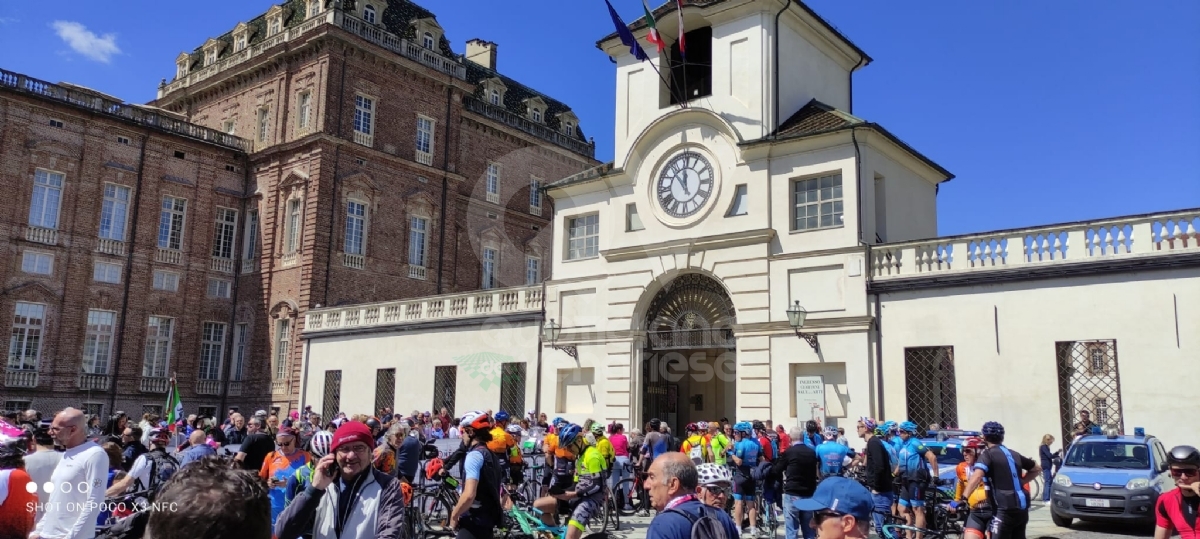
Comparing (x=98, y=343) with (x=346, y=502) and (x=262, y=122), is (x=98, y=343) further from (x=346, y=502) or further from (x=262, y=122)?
(x=346, y=502)

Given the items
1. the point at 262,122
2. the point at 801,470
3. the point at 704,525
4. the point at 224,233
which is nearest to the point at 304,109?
the point at 262,122

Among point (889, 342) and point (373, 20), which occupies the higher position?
point (373, 20)

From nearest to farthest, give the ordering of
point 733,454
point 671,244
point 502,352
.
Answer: point 733,454 → point 671,244 → point 502,352

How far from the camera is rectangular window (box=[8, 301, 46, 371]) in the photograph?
31516 millimetres

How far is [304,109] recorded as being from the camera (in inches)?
1411

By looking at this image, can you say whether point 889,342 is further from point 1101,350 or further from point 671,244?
point 671,244

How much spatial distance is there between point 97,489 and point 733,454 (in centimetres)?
1053

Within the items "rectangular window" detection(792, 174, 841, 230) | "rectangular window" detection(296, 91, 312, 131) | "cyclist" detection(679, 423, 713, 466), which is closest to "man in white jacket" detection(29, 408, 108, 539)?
"cyclist" detection(679, 423, 713, 466)

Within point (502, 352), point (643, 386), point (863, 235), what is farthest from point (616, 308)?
point (863, 235)

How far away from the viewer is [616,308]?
23.2 meters

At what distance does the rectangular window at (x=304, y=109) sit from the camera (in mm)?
35513

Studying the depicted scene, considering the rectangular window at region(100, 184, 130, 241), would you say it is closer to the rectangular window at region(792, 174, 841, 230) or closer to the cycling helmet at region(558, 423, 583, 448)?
the rectangular window at region(792, 174, 841, 230)

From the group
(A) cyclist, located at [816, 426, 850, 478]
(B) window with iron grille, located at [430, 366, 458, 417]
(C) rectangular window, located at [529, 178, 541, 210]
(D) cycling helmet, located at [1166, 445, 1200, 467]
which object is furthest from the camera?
(C) rectangular window, located at [529, 178, 541, 210]

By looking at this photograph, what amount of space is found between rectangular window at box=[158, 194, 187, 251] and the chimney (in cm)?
1965
